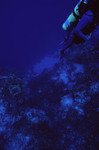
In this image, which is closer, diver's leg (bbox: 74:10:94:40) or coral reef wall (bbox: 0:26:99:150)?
diver's leg (bbox: 74:10:94:40)

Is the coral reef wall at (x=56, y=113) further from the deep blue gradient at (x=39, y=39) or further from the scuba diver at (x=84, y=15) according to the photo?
the deep blue gradient at (x=39, y=39)

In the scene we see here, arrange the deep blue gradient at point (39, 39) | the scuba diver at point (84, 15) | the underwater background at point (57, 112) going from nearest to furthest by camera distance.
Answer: the scuba diver at point (84, 15), the underwater background at point (57, 112), the deep blue gradient at point (39, 39)

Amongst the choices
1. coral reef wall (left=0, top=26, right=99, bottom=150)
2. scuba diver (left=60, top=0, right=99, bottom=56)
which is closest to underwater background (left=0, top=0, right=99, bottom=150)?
coral reef wall (left=0, top=26, right=99, bottom=150)

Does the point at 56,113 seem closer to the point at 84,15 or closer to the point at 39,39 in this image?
the point at 84,15

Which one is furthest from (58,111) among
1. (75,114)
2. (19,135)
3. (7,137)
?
(7,137)

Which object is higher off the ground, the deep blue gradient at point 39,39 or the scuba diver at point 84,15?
the deep blue gradient at point 39,39

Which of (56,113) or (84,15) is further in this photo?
(56,113)

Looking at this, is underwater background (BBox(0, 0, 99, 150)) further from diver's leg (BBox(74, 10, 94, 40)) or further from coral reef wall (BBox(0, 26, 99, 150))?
diver's leg (BBox(74, 10, 94, 40))

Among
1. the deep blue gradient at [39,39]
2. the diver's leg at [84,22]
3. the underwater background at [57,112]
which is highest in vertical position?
the deep blue gradient at [39,39]

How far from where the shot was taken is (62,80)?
5895 mm

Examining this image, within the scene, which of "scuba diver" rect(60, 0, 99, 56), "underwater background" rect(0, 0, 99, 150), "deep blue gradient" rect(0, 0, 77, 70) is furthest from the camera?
"deep blue gradient" rect(0, 0, 77, 70)

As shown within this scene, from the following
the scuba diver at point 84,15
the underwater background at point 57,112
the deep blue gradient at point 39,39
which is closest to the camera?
the scuba diver at point 84,15

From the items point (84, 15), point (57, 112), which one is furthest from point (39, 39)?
point (84, 15)

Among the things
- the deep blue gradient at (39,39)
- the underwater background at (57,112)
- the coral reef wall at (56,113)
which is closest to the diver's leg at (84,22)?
the underwater background at (57,112)
